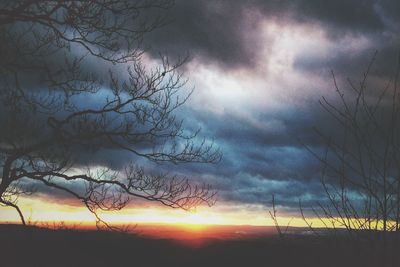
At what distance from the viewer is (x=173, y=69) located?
1111 centimetres

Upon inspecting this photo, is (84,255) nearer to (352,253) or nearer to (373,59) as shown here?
(352,253)

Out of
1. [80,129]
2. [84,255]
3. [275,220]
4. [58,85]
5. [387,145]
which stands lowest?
Answer: [84,255]

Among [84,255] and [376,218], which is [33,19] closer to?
[84,255]

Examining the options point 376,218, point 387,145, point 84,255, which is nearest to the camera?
point 387,145

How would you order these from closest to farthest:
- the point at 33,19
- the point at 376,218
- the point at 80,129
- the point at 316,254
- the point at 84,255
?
the point at 376,218 < the point at 316,254 < the point at 33,19 < the point at 84,255 < the point at 80,129

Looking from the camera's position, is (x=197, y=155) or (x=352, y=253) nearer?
(x=352, y=253)

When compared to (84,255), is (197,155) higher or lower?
higher

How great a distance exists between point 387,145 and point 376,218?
69 centimetres

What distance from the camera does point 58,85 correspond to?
10.7 metres

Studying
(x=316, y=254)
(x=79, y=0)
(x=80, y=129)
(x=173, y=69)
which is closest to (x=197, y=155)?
(x=173, y=69)

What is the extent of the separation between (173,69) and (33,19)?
3859 mm

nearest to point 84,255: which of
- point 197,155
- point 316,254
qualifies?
point 197,155

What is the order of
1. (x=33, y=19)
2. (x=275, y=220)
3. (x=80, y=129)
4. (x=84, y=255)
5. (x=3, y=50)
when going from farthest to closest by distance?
(x=80, y=129) → (x=84, y=255) → (x=3, y=50) → (x=33, y=19) → (x=275, y=220)

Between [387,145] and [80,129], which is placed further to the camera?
[80,129]
